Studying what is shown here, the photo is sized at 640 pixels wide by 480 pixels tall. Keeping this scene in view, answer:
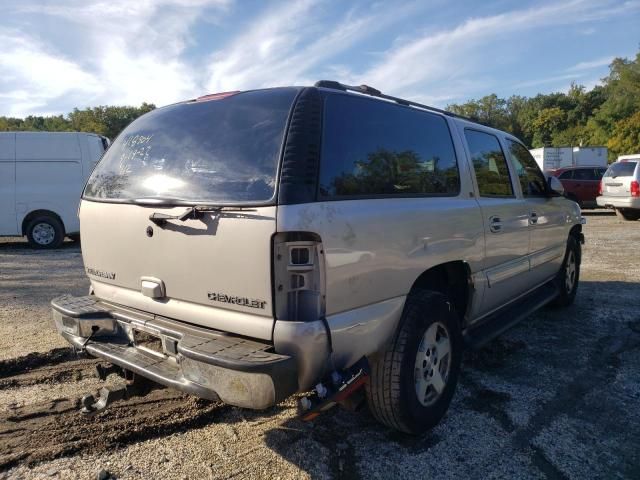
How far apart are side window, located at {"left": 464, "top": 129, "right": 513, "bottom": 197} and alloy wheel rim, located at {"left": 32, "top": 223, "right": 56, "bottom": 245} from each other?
9778 mm

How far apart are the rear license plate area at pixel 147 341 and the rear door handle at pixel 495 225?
7.89ft

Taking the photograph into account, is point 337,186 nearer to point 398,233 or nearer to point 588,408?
point 398,233

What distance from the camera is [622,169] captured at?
14062mm

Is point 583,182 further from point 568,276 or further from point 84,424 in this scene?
point 84,424

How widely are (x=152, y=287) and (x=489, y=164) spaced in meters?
2.73

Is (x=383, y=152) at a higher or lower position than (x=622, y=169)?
lower

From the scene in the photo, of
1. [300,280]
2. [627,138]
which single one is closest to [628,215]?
[300,280]

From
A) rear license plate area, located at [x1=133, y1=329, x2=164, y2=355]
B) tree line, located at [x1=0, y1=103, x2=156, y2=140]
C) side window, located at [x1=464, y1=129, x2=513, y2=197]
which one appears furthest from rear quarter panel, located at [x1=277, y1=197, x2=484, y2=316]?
tree line, located at [x1=0, y1=103, x2=156, y2=140]

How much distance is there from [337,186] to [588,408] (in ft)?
7.80

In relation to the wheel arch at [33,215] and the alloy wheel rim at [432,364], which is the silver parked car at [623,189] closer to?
the alloy wheel rim at [432,364]

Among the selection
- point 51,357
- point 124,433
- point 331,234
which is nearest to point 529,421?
point 331,234

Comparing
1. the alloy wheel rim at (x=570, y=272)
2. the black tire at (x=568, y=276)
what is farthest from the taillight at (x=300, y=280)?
the alloy wheel rim at (x=570, y=272)

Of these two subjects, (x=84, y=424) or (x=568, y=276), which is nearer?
(x=84, y=424)

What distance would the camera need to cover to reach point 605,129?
167 feet
